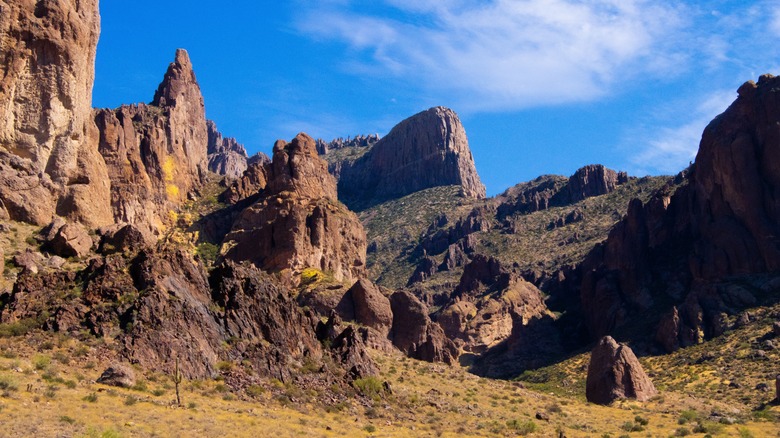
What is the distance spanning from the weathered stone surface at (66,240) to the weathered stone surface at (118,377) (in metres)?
19.6

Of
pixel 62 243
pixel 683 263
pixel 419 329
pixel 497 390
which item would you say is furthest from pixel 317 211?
pixel 683 263

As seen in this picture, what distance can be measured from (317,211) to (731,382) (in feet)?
147

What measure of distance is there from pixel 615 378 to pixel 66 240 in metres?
43.1

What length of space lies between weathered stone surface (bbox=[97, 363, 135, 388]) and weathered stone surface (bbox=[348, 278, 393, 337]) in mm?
44192

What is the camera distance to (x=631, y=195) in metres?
173

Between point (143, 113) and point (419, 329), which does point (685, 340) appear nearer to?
point (419, 329)

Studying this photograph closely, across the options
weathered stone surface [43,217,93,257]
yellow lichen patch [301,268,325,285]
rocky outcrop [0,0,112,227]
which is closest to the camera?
weathered stone surface [43,217,93,257]

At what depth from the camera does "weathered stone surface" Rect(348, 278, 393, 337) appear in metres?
87.9

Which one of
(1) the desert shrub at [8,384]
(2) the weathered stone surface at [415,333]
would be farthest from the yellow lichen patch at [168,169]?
(1) the desert shrub at [8,384]

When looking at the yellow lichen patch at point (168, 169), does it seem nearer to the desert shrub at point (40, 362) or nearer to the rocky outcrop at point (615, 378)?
the rocky outcrop at point (615, 378)

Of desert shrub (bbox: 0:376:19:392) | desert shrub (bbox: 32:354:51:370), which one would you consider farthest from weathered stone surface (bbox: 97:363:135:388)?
desert shrub (bbox: 0:376:19:392)

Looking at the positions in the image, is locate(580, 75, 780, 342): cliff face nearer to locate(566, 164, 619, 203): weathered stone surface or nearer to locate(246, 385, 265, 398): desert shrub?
locate(566, 164, 619, 203): weathered stone surface

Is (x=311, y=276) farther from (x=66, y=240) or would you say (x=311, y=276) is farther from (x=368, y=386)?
(x=368, y=386)

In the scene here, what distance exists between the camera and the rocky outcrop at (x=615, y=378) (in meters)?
74.9
